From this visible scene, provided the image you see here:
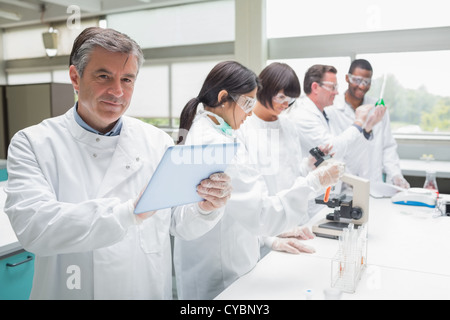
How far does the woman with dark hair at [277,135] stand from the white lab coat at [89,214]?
0.72m

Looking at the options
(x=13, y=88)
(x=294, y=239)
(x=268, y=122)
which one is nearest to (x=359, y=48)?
(x=268, y=122)

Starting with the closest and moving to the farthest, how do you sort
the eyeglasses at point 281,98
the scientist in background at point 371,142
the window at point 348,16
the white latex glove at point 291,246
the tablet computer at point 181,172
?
the tablet computer at point 181,172, the white latex glove at point 291,246, the eyeglasses at point 281,98, the scientist in background at point 371,142, the window at point 348,16

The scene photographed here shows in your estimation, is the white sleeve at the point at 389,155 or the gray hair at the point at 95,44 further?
the white sleeve at the point at 389,155

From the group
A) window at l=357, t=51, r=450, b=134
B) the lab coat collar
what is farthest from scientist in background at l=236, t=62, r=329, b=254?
window at l=357, t=51, r=450, b=134

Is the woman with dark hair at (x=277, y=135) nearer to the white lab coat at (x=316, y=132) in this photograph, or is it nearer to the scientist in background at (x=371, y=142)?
the white lab coat at (x=316, y=132)

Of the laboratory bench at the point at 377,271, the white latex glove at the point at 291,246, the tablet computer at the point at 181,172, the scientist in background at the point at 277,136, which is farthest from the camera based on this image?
the scientist in background at the point at 277,136

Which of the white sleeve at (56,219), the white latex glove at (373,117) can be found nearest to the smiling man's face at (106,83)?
the white sleeve at (56,219)

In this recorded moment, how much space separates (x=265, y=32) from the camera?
4527 millimetres

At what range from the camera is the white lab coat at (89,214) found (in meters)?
1.00

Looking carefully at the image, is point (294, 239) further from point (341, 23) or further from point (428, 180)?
point (341, 23)

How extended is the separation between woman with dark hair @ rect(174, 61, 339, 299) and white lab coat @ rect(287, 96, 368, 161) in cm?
125

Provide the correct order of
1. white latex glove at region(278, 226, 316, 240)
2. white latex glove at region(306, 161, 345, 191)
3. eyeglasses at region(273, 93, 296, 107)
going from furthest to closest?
1. eyeglasses at region(273, 93, 296, 107)
2. white latex glove at region(278, 226, 316, 240)
3. white latex glove at region(306, 161, 345, 191)

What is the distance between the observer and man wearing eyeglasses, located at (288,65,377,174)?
9.18 ft

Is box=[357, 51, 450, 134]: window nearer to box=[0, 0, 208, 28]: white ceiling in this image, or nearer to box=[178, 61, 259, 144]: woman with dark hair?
box=[178, 61, 259, 144]: woman with dark hair
